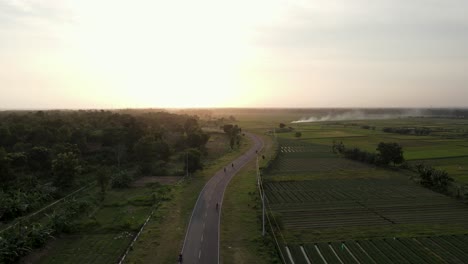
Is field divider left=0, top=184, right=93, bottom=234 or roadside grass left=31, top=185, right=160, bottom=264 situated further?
field divider left=0, top=184, right=93, bottom=234

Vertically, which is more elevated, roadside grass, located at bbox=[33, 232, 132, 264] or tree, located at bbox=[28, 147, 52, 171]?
tree, located at bbox=[28, 147, 52, 171]

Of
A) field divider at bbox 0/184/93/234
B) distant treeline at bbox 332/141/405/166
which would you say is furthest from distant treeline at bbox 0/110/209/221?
distant treeline at bbox 332/141/405/166

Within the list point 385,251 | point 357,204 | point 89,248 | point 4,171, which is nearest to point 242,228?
point 385,251

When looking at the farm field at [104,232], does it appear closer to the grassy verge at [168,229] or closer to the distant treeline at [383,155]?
the grassy verge at [168,229]

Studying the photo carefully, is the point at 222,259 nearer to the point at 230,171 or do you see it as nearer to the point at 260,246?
the point at 260,246

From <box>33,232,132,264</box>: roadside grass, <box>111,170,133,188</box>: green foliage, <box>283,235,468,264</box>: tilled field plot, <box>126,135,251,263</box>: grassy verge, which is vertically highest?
<box>111,170,133,188</box>: green foliage

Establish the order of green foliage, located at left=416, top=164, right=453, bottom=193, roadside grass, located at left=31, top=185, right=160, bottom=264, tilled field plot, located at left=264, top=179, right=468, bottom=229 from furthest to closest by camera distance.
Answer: green foliage, located at left=416, top=164, right=453, bottom=193
tilled field plot, located at left=264, top=179, right=468, bottom=229
roadside grass, located at left=31, top=185, right=160, bottom=264

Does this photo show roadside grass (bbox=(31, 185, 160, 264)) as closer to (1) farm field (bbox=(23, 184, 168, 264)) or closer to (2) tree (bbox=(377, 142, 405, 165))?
(1) farm field (bbox=(23, 184, 168, 264))

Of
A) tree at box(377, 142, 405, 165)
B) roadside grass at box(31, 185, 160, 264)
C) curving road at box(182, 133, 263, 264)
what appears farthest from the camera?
tree at box(377, 142, 405, 165)
